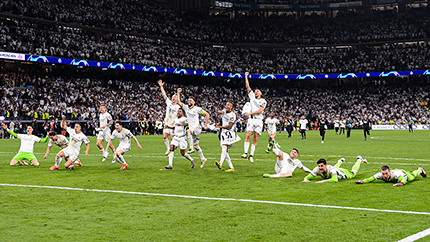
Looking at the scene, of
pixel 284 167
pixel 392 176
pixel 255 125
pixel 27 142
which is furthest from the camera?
pixel 27 142

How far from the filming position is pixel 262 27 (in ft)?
262

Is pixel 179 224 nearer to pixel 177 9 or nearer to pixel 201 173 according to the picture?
pixel 201 173

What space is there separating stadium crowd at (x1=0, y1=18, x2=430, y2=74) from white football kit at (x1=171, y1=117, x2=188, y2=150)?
37.7m

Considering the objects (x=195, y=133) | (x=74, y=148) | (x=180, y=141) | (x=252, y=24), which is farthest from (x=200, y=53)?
(x=180, y=141)

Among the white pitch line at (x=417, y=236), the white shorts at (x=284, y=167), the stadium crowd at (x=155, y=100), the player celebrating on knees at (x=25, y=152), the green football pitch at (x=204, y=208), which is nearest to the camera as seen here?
the white pitch line at (x=417, y=236)

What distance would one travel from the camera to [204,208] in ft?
26.5

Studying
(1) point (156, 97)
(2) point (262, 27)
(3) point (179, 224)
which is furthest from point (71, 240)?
(2) point (262, 27)

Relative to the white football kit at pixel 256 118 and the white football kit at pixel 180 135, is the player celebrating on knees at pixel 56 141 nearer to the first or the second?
the white football kit at pixel 180 135

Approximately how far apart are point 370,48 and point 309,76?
13.0 meters

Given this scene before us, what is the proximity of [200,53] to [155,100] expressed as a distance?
15633mm

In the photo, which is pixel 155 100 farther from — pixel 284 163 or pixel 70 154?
pixel 284 163

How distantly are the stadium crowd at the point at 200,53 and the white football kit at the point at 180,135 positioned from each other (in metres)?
37.7

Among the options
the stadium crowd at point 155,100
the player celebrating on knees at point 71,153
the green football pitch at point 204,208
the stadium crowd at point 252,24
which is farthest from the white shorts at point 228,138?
the stadium crowd at point 252,24

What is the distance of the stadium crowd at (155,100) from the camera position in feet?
146
